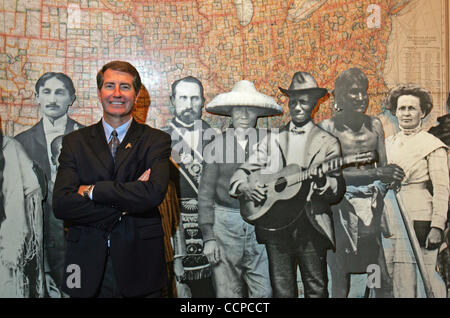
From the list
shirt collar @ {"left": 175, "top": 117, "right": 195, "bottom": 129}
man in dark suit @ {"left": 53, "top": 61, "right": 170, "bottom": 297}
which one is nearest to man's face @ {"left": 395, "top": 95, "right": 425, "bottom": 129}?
shirt collar @ {"left": 175, "top": 117, "right": 195, "bottom": 129}

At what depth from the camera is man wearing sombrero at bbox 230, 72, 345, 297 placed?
10.8 feet

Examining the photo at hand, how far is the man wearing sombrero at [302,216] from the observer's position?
10.8 ft

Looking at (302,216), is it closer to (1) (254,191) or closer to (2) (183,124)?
(1) (254,191)

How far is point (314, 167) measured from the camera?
333 cm

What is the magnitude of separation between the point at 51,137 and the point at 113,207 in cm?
138

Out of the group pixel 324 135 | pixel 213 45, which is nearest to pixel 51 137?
pixel 213 45

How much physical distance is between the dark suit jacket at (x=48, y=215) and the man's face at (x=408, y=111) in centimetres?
267

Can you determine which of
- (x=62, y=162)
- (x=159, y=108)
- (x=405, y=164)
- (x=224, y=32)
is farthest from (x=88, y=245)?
(x=405, y=164)

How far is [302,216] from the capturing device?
332 centimetres

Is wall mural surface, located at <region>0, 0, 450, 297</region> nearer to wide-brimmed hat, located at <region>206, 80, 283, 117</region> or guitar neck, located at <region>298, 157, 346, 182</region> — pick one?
wide-brimmed hat, located at <region>206, 80, 283, 117</region>

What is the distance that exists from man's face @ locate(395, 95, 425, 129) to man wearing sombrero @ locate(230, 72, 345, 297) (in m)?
0.64

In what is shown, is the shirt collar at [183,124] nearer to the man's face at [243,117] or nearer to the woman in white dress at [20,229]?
the man's face at [243,117]
